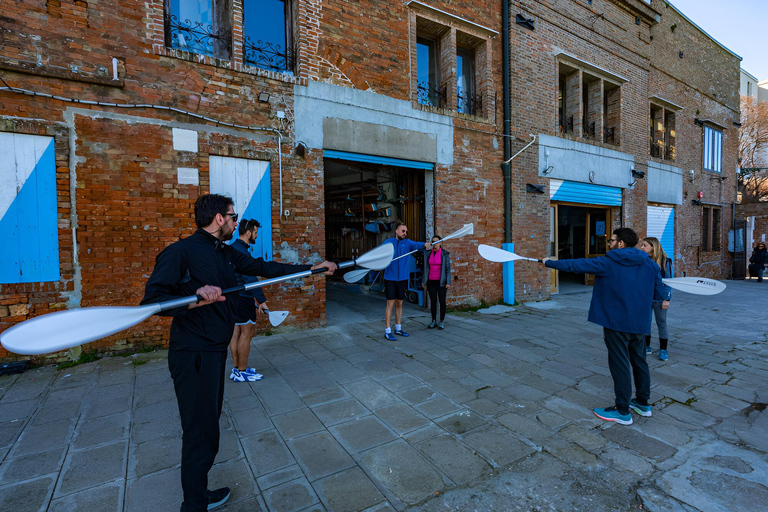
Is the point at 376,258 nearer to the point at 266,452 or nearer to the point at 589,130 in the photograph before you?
the point at 266,452

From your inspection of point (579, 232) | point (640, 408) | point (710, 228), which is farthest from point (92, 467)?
point (710, 228)

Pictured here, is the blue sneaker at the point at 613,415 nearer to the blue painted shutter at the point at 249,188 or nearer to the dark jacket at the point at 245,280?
the dark jacket at the point at 245,280

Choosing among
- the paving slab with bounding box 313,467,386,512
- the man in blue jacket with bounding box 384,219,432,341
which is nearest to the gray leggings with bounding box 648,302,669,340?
the man in blue jacket with bounding box 384,219,432,341

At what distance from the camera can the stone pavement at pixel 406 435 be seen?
2.45 metres

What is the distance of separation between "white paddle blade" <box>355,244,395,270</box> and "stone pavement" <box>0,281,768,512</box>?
143cm

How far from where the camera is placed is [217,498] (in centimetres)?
232

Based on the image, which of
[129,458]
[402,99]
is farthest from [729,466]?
[402,99]

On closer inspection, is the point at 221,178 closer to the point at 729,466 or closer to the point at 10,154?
the point at 10,154

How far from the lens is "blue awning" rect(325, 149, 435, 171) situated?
22.9ft

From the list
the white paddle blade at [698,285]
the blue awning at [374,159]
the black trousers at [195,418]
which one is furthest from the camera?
the blue awning at [374,159]

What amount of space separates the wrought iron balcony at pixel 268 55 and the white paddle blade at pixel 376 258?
A: 14.8ft

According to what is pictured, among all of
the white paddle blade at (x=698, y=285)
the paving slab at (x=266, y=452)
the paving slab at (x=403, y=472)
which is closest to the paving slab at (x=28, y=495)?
the paving slab at (x=266, y=452)

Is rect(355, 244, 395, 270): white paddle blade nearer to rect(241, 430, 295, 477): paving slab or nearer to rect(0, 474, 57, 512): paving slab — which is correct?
rect(241, 430, 295, 477): paving slab

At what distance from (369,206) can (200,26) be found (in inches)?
243
